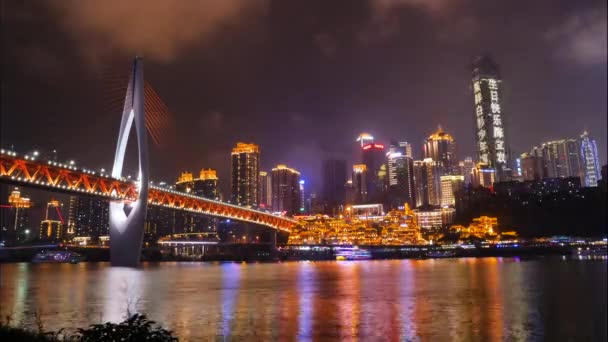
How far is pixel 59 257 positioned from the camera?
390 feet

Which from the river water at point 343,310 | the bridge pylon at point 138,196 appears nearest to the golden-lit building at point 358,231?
the bridge pylon at point 138,196

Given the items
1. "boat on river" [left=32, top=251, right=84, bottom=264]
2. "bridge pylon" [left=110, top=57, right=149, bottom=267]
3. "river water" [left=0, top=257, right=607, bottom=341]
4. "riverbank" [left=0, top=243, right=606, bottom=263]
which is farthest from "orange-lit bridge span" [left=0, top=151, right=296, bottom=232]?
"boat on river" [left=32, top=251, right=84, bottom=264]

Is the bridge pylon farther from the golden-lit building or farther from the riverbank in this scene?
the golden-lit building

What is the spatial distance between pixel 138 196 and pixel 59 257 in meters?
63.8

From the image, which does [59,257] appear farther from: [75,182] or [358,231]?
[358,231]

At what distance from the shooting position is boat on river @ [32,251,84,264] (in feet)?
387

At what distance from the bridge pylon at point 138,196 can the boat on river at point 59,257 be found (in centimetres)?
5511

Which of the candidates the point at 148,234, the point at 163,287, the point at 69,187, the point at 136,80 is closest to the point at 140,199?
the point at 69,187

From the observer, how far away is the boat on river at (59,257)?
11788cm

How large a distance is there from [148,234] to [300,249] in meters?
52.8

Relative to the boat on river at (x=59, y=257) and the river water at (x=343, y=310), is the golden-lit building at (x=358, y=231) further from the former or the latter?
the river water at (x=343, y=310)

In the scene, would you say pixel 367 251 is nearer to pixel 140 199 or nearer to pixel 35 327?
pixel 140 199

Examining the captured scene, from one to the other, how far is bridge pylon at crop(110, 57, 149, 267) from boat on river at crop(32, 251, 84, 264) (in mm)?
55112

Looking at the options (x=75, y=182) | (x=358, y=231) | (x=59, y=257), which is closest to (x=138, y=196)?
(x=75, y=182)
